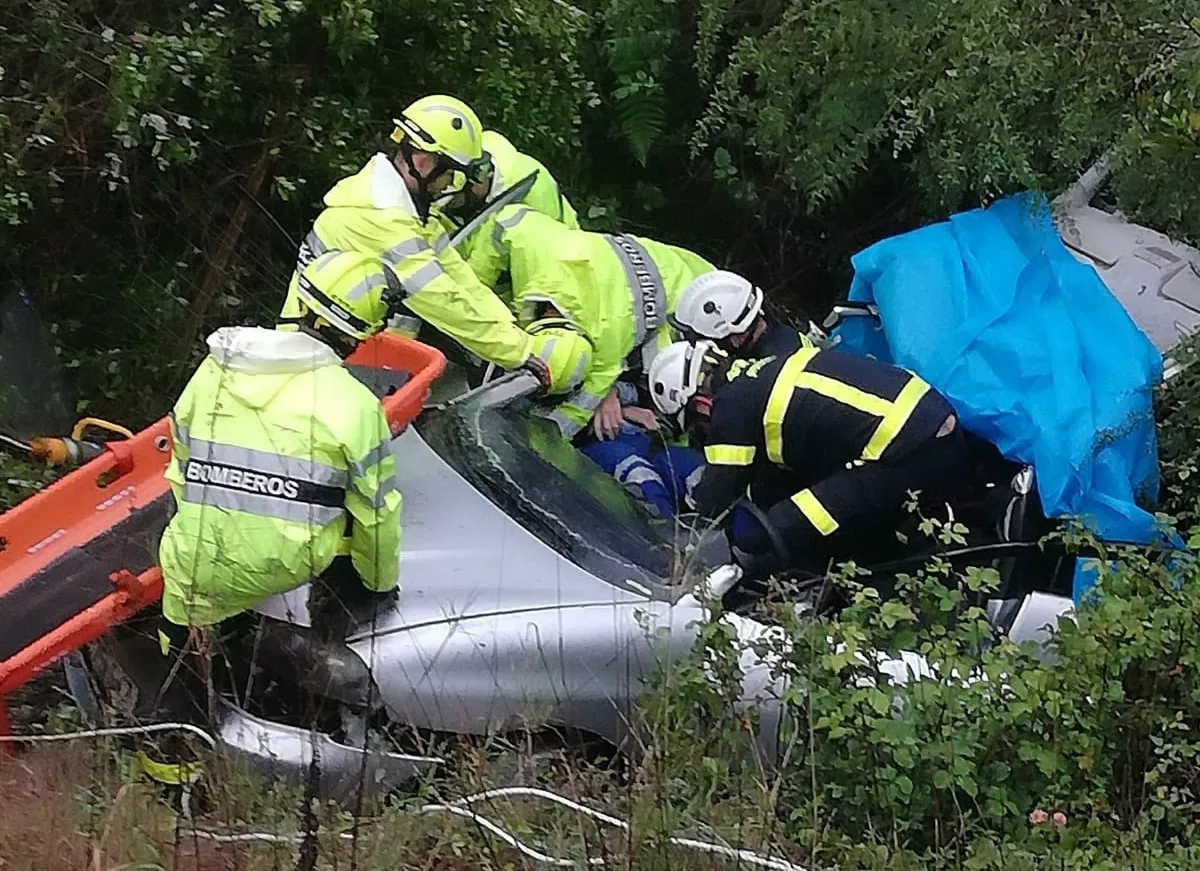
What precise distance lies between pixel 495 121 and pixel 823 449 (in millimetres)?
3127

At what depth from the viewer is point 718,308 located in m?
5.21

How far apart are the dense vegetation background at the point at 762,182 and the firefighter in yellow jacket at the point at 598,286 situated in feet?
3.62

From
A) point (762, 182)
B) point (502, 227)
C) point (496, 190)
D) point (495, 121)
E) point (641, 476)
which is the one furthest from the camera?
point (762, 182)

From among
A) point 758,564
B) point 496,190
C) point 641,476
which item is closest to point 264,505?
point 758,564

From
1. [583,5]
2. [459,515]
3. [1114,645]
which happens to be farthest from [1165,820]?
[583,5]

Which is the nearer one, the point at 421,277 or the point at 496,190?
the point at 421,277

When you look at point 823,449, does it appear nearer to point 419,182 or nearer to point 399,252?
point 399,252

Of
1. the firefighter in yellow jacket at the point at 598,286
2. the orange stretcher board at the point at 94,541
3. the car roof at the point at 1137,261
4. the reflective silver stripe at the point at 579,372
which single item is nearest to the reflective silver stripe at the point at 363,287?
the orange stretcher board at the point at 94,541

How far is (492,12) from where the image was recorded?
22.2ft

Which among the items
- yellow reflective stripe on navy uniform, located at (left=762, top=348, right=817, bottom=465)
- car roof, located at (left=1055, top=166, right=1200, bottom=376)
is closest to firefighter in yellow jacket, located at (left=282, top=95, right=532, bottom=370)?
yellow reflective stripe on navy uniform, located at (left=762, top=348, right=817, bottom=465)

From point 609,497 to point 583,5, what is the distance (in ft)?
13.1

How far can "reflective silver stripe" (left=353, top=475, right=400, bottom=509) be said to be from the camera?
3.79 meters

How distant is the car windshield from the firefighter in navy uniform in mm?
243

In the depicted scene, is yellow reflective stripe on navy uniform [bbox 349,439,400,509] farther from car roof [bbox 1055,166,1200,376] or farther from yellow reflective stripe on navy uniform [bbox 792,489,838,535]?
car roof [bbox 1055,166,1200,376]
